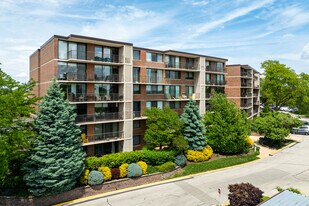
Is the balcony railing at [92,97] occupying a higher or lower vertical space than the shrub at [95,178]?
higher

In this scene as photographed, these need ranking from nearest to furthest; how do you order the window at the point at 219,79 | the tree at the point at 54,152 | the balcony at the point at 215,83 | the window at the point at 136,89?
the tree at the point at 54,152
the window at the point at 136,89
the balcony at the point at 215,83
the window at the point at 219,79

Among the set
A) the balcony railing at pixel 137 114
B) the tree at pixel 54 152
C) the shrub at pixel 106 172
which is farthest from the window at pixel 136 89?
the shrub at pixel 106 172

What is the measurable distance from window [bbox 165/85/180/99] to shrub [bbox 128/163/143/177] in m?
13.8

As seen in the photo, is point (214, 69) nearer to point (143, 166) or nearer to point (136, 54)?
point (136, 54)

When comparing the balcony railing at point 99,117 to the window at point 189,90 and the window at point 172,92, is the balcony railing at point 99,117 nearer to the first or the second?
the window at point 172,92

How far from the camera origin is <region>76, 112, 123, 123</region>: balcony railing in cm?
2609

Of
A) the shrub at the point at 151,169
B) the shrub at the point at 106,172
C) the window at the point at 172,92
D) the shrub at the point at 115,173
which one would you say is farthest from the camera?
the window at the point at 172,92

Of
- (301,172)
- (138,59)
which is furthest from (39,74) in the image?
(301,172)

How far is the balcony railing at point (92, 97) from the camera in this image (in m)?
25.6

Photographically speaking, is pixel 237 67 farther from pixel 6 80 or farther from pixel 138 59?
pixel 6 80

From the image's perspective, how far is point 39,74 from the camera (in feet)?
98.8

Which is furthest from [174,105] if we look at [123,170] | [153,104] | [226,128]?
[123,170]

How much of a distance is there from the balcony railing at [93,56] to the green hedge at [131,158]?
1055cm

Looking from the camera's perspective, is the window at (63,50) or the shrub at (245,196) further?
the window at (63,50)
